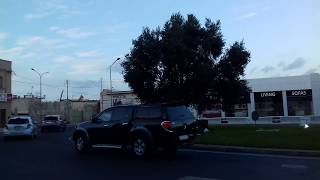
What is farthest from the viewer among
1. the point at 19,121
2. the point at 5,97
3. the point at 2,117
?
the point at 2,117

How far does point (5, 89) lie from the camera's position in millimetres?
58594

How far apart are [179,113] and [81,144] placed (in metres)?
4.20

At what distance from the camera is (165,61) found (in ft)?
116

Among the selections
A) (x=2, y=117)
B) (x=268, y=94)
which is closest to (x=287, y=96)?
(x=268, y=94)

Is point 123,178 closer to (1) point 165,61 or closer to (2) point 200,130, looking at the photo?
(2) point 200,130

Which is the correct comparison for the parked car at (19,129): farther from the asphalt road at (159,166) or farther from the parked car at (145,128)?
the parked car at (145,128)

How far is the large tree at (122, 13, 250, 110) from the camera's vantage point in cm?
3478

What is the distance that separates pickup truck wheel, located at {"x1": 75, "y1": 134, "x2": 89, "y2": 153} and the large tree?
50.0 ft

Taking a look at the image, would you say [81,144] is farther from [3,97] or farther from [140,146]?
[3,97]

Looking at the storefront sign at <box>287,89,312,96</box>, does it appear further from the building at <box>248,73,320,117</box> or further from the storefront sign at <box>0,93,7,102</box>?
the storefront sign at <box>0,93,7,102</box>

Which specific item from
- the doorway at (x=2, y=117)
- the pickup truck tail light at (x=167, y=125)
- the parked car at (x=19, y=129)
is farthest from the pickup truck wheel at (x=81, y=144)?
the doorway at (x=2, y=117)

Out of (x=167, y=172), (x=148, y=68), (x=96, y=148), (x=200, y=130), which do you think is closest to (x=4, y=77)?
(x=148, y=68)

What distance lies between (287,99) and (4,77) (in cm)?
3100

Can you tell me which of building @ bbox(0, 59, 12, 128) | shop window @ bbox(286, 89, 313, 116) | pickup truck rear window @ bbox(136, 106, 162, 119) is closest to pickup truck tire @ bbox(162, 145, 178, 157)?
pickup truck rear window @ bbox(136, 106, 162, 119)
